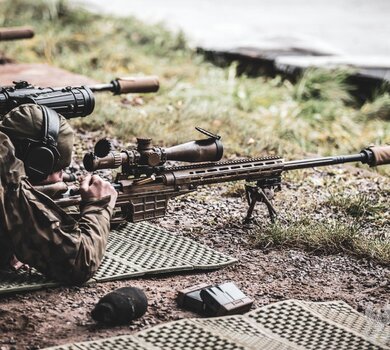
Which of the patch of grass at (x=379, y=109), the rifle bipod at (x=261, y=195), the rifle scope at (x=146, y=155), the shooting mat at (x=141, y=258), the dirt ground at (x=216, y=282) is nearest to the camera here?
the dirt ground at (x=216, y=282)

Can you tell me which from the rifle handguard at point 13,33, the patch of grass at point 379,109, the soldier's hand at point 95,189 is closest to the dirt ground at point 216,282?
the soldier's hand at point 95,189

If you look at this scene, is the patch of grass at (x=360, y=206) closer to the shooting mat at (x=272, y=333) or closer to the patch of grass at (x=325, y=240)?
the patch of grass at (x=325, y=240)

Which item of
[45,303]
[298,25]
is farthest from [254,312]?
[298,25]

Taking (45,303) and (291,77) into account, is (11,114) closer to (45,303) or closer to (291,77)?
(45,303)

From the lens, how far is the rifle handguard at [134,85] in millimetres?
6500

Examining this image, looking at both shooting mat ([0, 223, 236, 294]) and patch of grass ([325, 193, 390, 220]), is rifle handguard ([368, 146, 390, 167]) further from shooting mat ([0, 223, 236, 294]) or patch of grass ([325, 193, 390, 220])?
shooting mat ([0, 223, 236, 294])

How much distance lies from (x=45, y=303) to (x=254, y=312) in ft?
3.48

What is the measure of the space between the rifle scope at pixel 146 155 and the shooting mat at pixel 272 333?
1.21 metres

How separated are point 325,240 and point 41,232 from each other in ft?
6.33

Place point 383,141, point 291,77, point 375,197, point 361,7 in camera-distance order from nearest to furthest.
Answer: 1. point 375,197
2. point 383,141
3. point 291,77
4. point 361,7

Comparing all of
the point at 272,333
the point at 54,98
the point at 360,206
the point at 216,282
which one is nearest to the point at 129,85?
the point at 54,98

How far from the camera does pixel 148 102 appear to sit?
888 cm

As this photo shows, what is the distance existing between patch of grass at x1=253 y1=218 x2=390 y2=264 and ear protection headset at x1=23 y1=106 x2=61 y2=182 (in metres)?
1.63

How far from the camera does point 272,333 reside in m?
3.98
